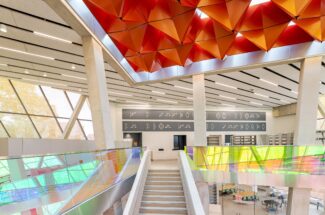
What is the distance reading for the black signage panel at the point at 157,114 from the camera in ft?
82.0

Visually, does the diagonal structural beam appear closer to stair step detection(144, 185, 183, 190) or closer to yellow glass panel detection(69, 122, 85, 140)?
yellow glass panel detection(69, 122, 85, 140)

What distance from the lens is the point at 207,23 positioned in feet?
37.7

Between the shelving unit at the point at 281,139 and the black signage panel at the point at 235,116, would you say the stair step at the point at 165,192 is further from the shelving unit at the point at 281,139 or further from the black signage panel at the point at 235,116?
the black signage panel at the point at 235,116

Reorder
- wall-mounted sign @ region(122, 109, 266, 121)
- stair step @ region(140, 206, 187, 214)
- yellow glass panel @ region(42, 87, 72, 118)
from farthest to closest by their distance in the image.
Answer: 1. wall-mounted sign @ region(122, 109, 266, 121)
2. yellow glass panel @ region(42, 87, 72, 118)
3. stair step @ region(140, 206, 187, 214)

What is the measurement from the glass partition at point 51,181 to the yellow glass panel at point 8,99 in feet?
46.5

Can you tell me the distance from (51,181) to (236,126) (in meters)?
24.6

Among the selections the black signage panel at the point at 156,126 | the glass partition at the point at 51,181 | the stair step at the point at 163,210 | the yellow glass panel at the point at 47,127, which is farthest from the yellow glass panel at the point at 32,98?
the stair step at the point at 163,210

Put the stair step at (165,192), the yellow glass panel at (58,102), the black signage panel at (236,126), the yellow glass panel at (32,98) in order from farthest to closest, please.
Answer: the black signage panel at (236,126) < the yellow glass panel at (58,102) < the yellow glass panel at (32,98) < the stair step at (165,192)

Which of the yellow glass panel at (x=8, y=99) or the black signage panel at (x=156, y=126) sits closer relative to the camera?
the yellow glass panel at (x=8, y=99)

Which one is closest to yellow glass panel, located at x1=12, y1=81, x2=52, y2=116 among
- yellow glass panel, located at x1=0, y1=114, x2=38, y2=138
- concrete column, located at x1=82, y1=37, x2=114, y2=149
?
yellow glass panel, located at x1=0, y1=114, x2=38, y2=138

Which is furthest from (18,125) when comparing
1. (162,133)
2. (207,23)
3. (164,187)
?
(207,23)

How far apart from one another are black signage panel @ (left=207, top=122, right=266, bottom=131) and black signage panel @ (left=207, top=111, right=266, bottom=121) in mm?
403

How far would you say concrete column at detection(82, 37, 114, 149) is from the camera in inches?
374

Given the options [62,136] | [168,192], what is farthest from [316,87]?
[62,136]
